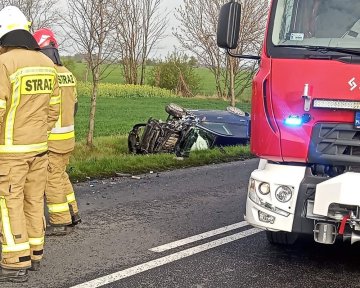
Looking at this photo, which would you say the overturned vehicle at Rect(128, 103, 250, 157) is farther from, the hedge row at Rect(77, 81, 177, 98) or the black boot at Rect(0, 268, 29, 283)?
the hedge row at Rect(77, 81, 177, 98)

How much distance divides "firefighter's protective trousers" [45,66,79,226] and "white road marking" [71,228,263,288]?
1.26 m

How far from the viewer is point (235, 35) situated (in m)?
4.84

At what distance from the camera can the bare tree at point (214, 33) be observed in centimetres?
1756

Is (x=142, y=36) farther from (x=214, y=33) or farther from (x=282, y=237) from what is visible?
(x=282, y=237)

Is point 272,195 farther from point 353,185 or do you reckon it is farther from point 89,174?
point 89,174

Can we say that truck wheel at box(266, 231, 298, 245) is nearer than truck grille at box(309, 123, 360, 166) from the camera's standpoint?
No

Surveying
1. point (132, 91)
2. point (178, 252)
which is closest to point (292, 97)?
point (178, 252)

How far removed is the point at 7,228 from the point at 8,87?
108 centimetres

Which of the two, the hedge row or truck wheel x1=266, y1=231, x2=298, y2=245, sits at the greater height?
truck wheel x1=266, y1=231, x2=298, y2=245

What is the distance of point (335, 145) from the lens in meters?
4.21

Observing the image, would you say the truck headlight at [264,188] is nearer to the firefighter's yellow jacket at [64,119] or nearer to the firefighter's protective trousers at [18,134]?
the firefighter's protective trousers at [18,134]

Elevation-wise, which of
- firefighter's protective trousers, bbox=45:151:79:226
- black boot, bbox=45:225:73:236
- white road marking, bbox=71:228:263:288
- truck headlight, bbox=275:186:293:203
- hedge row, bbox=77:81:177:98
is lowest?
hedge row, bbox=77:81:177:98

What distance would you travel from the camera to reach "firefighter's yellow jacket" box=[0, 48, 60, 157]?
420cm

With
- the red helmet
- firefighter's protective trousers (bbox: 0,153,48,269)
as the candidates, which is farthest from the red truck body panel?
the red helmet
